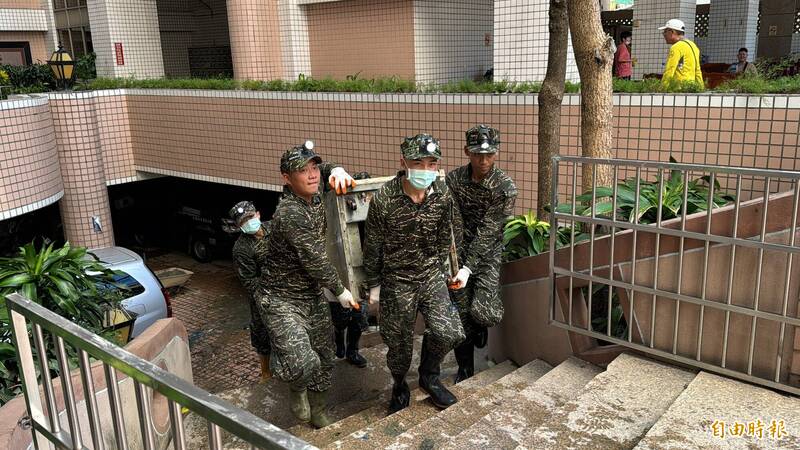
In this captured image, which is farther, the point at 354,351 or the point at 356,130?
the point at 356,130

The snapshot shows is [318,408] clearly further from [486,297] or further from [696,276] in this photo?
[696,276]

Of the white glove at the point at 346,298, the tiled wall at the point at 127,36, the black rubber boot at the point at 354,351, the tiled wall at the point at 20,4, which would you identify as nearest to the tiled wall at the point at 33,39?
the tiled wall at the point at 20,4

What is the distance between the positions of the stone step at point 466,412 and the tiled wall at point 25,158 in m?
7.59

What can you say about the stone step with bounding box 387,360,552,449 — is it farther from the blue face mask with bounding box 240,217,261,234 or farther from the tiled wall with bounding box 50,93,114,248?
the tiled wall with bounding box 50,93,114,248

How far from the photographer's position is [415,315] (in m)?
4.43

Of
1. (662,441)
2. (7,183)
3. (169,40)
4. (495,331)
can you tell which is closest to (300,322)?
(495,331)

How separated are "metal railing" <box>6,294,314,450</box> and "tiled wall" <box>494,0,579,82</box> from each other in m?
6.70

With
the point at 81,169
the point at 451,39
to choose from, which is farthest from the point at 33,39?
the point at 451,39

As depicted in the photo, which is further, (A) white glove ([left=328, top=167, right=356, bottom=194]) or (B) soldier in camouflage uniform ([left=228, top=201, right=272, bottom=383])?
(B) soldier in camouflage uniform ([left=228, top=201, right=272, bottom=383])

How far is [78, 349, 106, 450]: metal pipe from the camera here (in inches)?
78.5

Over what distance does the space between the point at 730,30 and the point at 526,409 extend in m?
14.4

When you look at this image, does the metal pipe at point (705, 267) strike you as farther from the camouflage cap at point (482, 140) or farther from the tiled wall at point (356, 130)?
the tiled wall at point (356, 130)

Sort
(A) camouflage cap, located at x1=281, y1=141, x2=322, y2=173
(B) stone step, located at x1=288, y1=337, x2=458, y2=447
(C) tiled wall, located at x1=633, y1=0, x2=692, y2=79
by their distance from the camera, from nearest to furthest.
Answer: (A) camouflage cap, located at x1=281, y1=141, x2=322, y2=173
(B) stone step, located at x1=288, y1=337, x2=458, y2=447
(C) tiled wall, located at x1=633, y1=0, x2=692, y2=79

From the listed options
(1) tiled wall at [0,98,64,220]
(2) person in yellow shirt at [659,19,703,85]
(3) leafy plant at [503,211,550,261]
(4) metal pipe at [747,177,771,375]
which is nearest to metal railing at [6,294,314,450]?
(4) metal pipe at [747,177,771,375]
